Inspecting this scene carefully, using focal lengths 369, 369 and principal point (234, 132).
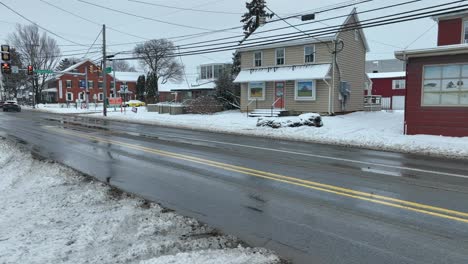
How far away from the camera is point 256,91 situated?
3155 cm

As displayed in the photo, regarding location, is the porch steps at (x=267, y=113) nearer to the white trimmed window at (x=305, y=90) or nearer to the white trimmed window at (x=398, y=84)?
the white trimmed window at (x=305, y=90)

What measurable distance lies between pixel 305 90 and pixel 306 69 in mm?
1614

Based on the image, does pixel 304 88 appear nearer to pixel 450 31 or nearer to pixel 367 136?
pixel 450 31

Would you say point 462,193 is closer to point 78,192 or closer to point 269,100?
point 78,192

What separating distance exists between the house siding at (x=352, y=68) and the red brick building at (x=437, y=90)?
10.5 m

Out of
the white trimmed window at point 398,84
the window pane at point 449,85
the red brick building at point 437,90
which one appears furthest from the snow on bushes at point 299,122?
the white trimmed window at point 398,84

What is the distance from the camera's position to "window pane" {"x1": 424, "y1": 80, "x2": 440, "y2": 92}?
17281 mm

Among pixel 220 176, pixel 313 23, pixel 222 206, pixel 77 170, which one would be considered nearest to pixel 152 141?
pixel 77 170

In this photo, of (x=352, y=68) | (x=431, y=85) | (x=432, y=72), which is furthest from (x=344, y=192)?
(x=352, y=68)

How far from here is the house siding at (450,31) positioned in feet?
73.5

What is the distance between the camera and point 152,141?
611 inches

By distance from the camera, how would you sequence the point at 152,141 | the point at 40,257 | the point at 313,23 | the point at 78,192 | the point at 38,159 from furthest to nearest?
the point at 313,23 < the point at 152,141 < the point at 38,159 < the point at 78,192 < the point at 40,257

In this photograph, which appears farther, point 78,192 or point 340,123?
point 340,123

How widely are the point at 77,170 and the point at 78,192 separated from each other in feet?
8.27
